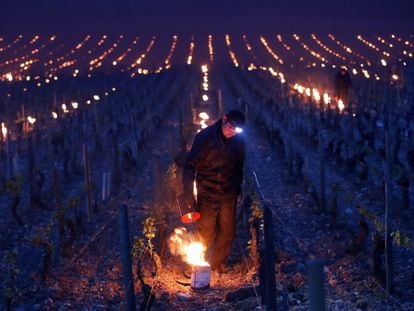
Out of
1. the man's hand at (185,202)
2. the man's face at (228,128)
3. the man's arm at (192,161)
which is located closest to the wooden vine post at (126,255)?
the man's hand at (185,202)

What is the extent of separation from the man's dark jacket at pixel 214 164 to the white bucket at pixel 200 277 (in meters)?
0.62

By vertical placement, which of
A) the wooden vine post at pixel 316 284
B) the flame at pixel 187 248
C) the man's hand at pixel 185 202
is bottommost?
the flame at pixel 187 248

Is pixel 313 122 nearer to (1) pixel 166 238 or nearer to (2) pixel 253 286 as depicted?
(1) pixel 166 238

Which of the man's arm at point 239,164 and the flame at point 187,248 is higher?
the man's arm at point 239,164

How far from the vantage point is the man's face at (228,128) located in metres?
5.61

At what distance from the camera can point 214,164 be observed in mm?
5789

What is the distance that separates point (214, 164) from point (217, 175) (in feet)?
0.35

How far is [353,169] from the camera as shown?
1066 cm

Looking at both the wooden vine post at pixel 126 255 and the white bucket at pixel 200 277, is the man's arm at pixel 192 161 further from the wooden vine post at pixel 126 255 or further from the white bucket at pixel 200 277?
the wooden vine post at pixel 126 255

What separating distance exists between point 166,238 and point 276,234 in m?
1.38

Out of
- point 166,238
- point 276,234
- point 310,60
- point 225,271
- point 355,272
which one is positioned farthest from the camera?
point 310,60

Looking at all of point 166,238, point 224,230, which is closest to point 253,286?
point 224,230

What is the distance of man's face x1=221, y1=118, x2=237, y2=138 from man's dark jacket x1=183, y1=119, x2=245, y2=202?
5 cm

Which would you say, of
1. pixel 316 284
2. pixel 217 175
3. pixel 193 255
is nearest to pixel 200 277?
pixel 193 255
